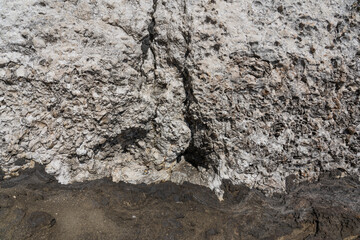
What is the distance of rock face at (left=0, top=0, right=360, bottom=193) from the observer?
238 centimetres

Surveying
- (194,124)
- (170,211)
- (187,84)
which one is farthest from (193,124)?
(170,211)

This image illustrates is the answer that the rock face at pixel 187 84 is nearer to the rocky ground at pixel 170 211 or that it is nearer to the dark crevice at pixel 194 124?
the dark crevice at pixel 194 124

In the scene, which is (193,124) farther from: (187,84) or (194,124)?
(187,84)

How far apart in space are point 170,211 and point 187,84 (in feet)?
3.79

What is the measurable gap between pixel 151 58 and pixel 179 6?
20.8 inches

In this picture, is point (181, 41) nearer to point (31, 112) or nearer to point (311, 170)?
point (31, 112)

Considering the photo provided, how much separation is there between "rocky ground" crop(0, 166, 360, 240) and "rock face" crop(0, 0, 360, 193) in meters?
0.12

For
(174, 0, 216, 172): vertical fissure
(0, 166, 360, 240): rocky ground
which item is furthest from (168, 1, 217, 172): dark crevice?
(0, 166, 360, 240): rocky ground

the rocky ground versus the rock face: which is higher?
the rock face

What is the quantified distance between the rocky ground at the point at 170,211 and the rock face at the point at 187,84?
0.40ft

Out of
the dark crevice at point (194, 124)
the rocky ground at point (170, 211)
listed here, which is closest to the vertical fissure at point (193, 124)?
the dark crevice at point (194, 124)

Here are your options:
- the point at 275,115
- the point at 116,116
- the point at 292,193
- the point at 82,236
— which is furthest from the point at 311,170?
the point at 82,236

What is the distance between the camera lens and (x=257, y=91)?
2506mm

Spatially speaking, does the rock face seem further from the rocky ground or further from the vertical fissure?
the rocky ground
